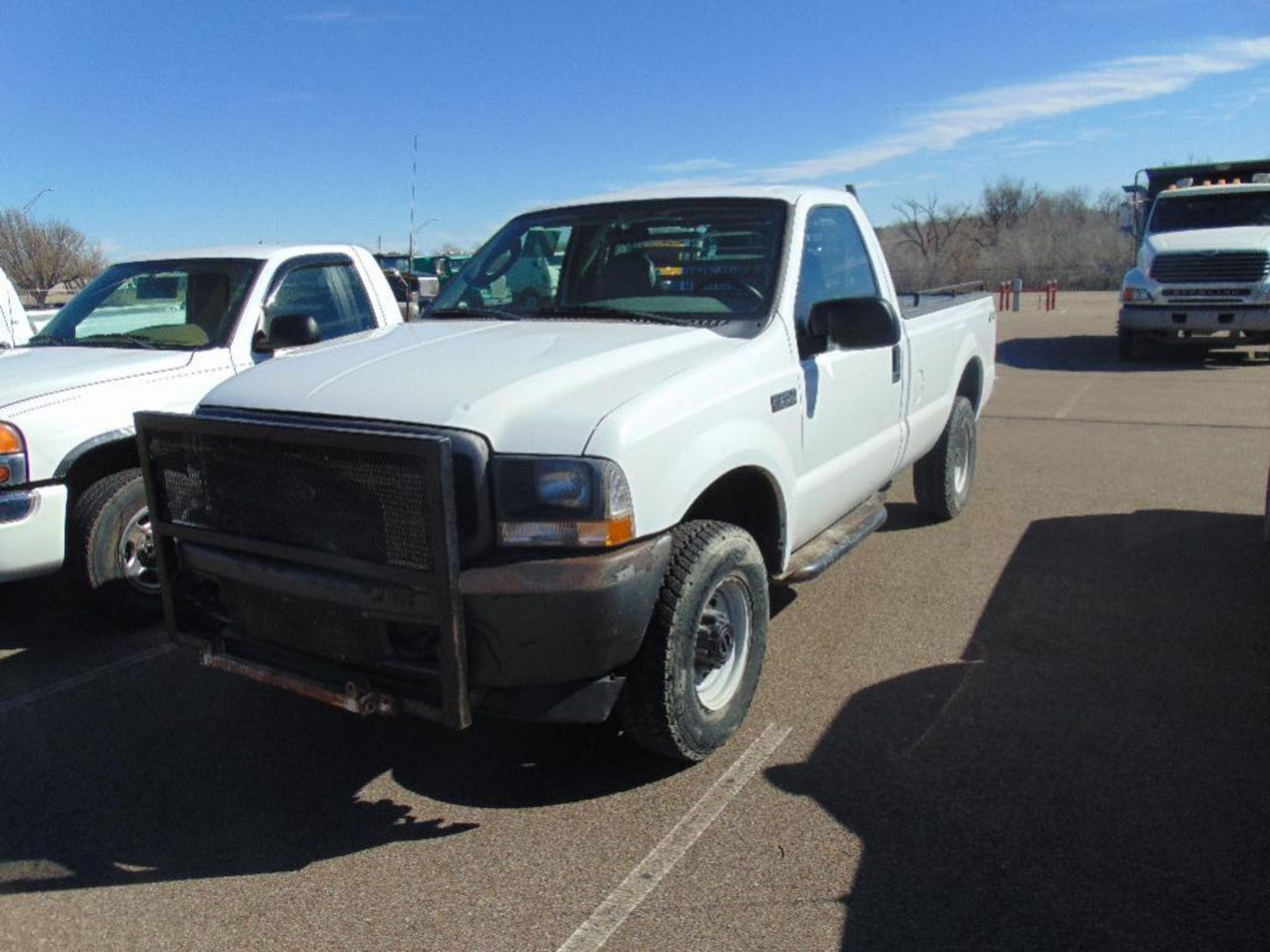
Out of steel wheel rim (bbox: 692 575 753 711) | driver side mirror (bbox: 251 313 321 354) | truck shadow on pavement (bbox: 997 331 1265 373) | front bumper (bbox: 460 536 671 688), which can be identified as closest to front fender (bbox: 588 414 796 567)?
front bumper (bbox: 460 536 671 688)

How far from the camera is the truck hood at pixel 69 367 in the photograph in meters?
5.00

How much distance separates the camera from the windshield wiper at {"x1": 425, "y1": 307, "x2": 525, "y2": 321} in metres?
4.62

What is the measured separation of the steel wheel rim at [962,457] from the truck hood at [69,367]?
4.64 metres

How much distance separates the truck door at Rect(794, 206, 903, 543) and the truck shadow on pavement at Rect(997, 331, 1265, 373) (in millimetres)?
11252

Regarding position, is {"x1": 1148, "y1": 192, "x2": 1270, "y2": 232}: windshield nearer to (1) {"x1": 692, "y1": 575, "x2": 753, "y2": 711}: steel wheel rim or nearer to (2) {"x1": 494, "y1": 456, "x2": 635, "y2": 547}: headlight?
(1) {"x1": 692, "y1": 575, "x2": 753, "y2": 711}: steel wheel rim

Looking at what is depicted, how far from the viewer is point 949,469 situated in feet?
22.2

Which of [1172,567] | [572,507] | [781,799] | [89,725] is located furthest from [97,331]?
[1172,567]

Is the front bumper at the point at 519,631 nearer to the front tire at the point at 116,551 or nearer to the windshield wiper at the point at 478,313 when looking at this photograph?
the windshield wiper at the point at 478,313

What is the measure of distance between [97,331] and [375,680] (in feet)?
13.6

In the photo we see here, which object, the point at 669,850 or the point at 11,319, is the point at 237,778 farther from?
the point at 11,319

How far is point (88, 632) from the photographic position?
17.6 ft

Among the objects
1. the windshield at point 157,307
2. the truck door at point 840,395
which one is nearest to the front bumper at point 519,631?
the truck door at point 840,395

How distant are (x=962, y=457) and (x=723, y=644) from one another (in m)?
3.82

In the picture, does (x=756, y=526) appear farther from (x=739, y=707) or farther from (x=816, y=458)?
(x=739, y=707)
